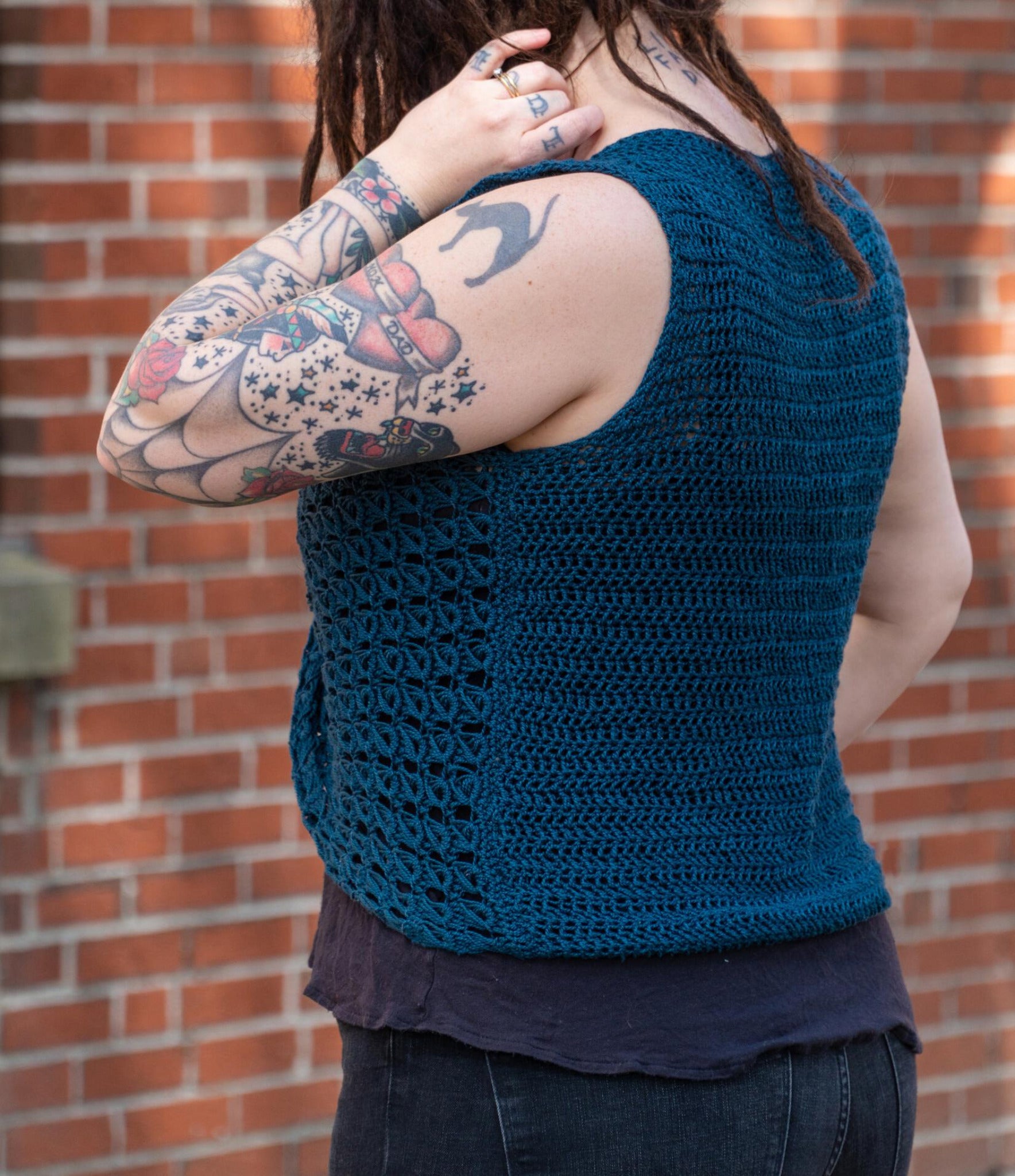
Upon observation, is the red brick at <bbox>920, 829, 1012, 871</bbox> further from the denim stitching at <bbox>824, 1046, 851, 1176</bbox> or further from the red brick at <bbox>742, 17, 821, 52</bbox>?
the denim stitching at <bbox>824, 1046, 851, 1176</bbox>

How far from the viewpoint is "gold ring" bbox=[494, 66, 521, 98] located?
46.4 inches

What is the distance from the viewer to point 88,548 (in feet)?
7.63

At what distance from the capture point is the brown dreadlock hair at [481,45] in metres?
1.22

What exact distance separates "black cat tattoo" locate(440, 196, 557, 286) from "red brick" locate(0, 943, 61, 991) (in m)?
1.73

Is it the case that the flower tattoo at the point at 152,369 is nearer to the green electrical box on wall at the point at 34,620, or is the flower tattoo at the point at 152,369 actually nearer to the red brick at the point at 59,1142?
the green electrical box on wall at the point at 34,620

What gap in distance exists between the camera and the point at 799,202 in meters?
1.22

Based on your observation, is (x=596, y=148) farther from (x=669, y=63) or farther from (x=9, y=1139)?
(x=9, y=1139)

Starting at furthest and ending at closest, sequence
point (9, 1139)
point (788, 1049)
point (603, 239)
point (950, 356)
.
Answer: point (950, 356), point (9, 1139), point (788, 1049), point (603, 239)

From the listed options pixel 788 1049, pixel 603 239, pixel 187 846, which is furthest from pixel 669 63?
pixel 187 846

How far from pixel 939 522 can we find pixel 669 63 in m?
0.66

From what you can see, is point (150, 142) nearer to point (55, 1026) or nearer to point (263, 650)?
point (263, 650)

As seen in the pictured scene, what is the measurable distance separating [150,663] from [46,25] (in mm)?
1063

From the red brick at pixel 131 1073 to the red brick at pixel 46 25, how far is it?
67.5 inches

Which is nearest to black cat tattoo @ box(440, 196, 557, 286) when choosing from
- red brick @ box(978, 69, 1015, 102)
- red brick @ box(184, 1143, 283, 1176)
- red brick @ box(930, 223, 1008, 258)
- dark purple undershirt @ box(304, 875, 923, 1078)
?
dark purple undershirt @ box(304, 875, 923, 1078)
